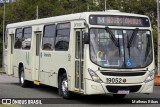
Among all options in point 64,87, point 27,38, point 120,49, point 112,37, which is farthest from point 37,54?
point 120,49

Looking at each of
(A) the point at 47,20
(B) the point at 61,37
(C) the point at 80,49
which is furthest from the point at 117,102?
(A) the point at 47,20

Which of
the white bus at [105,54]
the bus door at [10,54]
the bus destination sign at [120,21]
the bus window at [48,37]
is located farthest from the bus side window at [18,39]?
the bus destination sign at [120,21]

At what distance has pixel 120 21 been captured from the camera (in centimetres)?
1501

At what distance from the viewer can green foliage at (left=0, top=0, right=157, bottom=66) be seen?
50.0m

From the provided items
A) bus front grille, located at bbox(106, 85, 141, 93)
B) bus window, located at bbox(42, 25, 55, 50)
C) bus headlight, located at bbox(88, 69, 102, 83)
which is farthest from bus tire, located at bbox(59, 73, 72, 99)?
bus front grille, located at bbox(106, 85, 141, 93)

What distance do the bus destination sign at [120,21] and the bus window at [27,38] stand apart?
675 centimetres

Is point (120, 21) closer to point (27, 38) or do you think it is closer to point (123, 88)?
point (123, 88)

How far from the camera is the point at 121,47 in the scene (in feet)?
48.0

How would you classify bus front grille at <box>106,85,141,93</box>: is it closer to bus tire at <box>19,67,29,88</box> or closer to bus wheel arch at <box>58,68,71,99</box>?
bus wheel arch at <box>58,68,71,99</box>

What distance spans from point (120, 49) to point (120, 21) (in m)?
1.00

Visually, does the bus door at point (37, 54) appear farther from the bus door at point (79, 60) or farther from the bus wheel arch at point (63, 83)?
the bus door at point (79, 60)

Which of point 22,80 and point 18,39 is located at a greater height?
point 18,39

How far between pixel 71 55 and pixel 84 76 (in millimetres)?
1349

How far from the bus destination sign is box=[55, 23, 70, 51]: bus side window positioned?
5.69 feet
